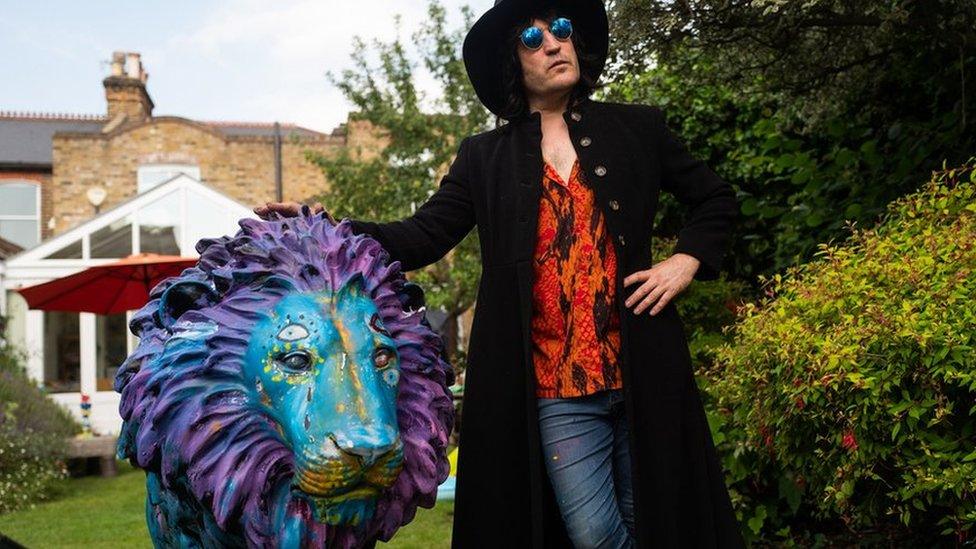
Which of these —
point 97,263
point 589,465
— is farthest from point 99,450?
point 589,465

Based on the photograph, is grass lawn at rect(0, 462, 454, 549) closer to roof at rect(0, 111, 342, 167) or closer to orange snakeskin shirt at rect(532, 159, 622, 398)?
orange snakeskin shirt at rect(532, 159, 622, 398)

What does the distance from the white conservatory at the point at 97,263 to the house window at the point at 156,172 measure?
311 inches

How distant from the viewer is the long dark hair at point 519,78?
2498mm

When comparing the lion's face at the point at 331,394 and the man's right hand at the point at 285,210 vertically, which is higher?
the man's right hand at the point at 285,210

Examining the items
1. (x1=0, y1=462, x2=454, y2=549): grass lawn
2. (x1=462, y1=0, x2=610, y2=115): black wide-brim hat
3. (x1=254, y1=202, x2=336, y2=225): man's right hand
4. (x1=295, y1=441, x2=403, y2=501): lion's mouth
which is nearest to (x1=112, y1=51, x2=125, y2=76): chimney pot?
(x1=0, y1=462, x2=454, y2=549): grass lawn

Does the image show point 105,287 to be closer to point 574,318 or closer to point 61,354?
point 61,354

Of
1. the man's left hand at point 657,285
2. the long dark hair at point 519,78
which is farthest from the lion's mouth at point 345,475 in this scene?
the long dark hair at point 519,78

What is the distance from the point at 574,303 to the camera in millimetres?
2293

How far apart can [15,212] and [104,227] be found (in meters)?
10.4

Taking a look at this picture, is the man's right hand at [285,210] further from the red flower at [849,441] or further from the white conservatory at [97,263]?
the white conservatory at [97,263]

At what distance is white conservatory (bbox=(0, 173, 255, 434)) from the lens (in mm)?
12914

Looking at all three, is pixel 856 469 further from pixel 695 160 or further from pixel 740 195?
pixel 740 195

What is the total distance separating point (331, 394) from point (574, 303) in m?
0.94

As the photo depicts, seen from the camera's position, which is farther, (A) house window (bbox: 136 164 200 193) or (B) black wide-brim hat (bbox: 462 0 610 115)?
(A) house window (bbox: 136 164 200 193)
